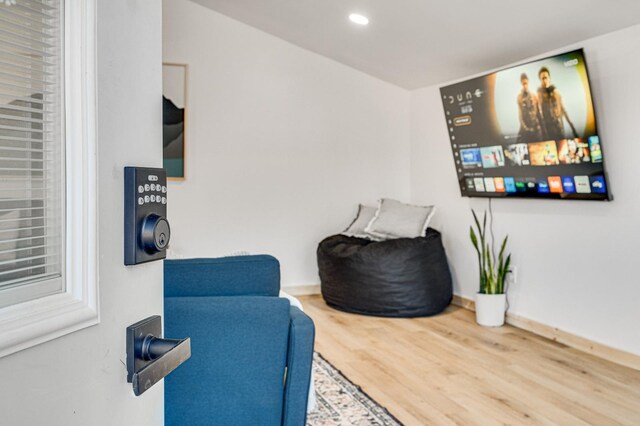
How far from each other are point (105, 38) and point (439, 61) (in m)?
4.54

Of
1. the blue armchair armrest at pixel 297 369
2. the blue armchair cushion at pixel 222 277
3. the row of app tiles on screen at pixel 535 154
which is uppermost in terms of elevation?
the row of app tiles on screen at pixel 535 154

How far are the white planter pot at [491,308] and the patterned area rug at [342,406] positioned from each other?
1606mm

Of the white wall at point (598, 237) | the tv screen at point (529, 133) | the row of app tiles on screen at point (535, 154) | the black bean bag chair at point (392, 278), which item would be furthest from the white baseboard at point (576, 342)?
the row of app tiles on screen at point (535, 154)

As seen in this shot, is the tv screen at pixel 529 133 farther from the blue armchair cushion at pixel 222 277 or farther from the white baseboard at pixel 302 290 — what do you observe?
the blue armchair cushion at pixel 222 277

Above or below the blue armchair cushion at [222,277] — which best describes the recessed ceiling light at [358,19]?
above

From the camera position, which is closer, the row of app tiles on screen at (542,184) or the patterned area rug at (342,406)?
the patterned area rug at (342,406)

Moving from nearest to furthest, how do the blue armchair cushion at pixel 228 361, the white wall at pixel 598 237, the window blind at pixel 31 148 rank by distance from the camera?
1. the window blind at pixel 31 148
2. the blue armchair cushion at pixel 228 361
3. the white wall at pixel 598 237

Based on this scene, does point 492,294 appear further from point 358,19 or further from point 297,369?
point 297,369

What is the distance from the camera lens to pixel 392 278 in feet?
15.4

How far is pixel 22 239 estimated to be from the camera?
1.76 ft

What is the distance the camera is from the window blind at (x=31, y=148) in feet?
Result: 1.69

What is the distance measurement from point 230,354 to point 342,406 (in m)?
1.15

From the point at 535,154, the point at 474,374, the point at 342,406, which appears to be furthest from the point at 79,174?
the point at 535,154

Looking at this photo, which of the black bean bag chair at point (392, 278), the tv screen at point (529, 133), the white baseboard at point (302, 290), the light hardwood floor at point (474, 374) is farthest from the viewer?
the white baseboard at point (302, 290)
